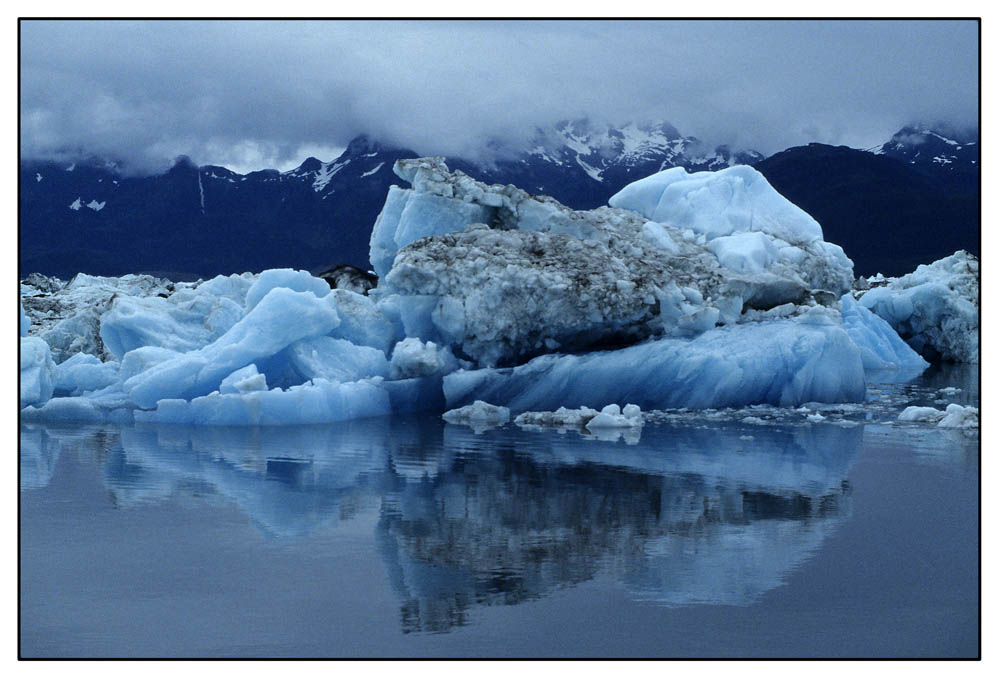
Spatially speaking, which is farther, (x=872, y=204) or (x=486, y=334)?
(x=872, y=204)

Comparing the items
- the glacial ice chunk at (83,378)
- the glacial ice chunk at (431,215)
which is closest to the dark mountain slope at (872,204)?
the glacial ice chunk at (431,215)

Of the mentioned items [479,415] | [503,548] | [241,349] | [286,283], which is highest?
[286,283]

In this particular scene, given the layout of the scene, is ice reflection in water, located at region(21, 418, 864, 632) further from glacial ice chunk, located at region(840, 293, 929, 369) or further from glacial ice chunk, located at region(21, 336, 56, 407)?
glacial ice chunk, located at region(840, 293, 929, 369)

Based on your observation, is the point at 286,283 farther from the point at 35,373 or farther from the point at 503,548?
the point at 503,548

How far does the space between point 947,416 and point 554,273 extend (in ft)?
14.7

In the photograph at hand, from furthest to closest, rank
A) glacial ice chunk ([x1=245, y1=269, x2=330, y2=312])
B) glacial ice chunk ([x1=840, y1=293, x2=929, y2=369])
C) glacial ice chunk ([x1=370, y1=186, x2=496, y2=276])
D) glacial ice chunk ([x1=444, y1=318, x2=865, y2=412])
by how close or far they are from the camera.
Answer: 1. glacial ice chunk ([x1=840, y1=293, x2=929, y2=369])
2. glacial ice chunk ([x1=370, y1=186, x2=496, y2=276])
3. glacial ice chunk ([x1=245, y1=269, x2=330, y2=312])
4. glacial ice chunk ([x1=444, y1=318, x2=865, y2=412])

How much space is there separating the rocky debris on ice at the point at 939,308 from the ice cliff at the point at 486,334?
7.23m

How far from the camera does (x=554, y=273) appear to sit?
11992 millimetres

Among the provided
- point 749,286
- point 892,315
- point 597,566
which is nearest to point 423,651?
point 597,566

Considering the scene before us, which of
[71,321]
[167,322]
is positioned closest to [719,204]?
[167,322]

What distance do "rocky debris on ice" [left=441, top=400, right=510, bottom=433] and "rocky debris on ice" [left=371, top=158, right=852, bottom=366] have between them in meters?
1.29

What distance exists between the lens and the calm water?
156 inches

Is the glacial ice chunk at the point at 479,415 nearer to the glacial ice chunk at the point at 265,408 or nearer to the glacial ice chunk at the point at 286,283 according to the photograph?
the glacial ice chunk at the point at 265,408

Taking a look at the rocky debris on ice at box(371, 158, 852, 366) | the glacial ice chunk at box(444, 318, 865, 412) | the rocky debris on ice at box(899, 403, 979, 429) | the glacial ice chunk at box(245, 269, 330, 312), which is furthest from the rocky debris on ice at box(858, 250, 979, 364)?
the glacial ice chunk at box(245, 269, 330, 312)
